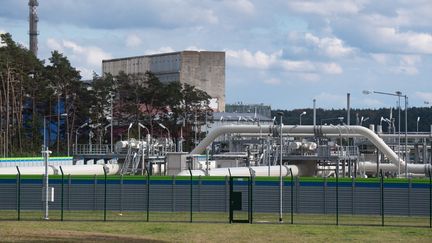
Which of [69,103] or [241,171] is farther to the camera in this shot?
[69,103]

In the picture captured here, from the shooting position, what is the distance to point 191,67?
176m

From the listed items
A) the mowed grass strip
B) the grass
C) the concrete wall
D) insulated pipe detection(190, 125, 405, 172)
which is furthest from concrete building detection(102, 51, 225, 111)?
the mowed grass strip

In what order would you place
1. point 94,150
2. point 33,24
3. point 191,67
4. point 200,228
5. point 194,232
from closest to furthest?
point 194,232, point 200,228, point 94,150, point 33,24, point 191,67

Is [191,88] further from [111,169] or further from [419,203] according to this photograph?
[419,203]

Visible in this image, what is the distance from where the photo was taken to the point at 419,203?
184 feet

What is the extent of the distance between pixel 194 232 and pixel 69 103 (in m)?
90.3

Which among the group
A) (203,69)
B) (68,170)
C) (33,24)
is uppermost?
(33,24)

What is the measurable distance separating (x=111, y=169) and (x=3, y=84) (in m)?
31.7

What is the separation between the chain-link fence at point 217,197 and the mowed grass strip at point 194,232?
30.1 feet

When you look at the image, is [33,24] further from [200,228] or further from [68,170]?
[200,228]

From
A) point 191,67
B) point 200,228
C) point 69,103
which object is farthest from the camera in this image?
point 191,67

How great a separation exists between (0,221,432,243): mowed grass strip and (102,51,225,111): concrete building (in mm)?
128498

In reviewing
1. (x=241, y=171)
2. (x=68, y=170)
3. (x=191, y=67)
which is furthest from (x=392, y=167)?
(x=191, y=67)

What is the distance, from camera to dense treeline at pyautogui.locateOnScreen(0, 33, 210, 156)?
11906 centimetres
